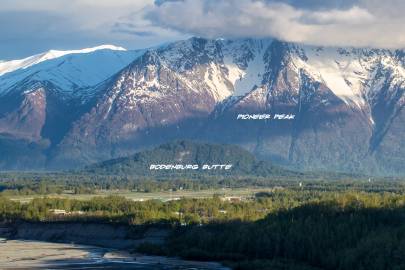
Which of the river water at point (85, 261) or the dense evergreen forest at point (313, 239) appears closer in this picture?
the dense evergreen forest at point (313, 239)

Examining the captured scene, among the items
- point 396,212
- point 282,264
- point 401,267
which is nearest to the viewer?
point 401,267

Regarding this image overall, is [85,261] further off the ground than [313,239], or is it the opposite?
[313,239]

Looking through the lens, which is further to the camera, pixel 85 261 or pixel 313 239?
pixel 85 261

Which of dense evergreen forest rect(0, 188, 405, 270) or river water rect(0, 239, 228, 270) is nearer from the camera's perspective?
dense evergreen forest rect(0, 188, 405, 270)

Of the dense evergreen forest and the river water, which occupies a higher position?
the dense evergreen forest

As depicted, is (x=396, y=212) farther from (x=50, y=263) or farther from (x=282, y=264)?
(x=50, y=263)

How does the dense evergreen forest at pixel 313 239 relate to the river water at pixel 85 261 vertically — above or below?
above

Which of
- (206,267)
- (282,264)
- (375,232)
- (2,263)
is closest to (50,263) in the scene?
(2,263)

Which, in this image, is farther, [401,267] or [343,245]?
[343,245]
